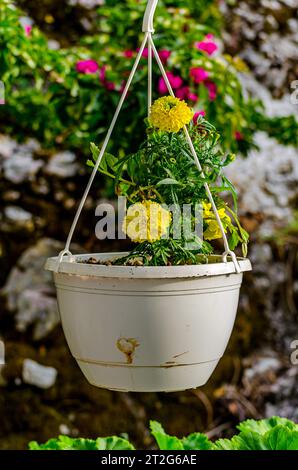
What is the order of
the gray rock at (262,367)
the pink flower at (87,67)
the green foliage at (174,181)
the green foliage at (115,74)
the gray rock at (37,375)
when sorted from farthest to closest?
1. the gray rock at (262,367)
2. the gray rock at (37,375)
3. the pink flower at (87,67)
4. the green foliage at (115,74)
5. the green foliage at (174,181)

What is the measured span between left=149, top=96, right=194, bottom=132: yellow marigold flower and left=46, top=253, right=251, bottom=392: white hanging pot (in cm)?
23

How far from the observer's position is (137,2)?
2.23 m

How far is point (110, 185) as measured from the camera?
232 centimetres

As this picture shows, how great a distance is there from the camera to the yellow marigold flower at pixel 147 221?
44.1 inches

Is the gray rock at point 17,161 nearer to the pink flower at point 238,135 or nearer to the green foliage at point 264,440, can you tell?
the pink flower at point 238,135

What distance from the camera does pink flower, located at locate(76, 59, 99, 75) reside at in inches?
79.7

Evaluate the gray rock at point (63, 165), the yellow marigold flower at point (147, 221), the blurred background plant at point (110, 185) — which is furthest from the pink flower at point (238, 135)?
the yellow marigold flower at point (147, 221)

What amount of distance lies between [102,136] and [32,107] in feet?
1.43

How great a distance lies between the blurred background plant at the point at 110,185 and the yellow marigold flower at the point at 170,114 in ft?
2.59

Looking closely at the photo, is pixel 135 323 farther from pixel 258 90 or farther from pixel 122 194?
pixel 258 90

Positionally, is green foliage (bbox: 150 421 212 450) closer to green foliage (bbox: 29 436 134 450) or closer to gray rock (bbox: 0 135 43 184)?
green foliage (bbox: 29 436 134 450)

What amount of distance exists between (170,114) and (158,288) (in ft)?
0.89

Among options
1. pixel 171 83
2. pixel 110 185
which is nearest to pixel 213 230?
pixel 171 83

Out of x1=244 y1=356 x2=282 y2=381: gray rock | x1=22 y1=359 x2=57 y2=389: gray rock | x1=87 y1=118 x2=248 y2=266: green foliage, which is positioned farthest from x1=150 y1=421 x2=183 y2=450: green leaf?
x1=244 y1=356 x2=282 y2=381: gray rock
